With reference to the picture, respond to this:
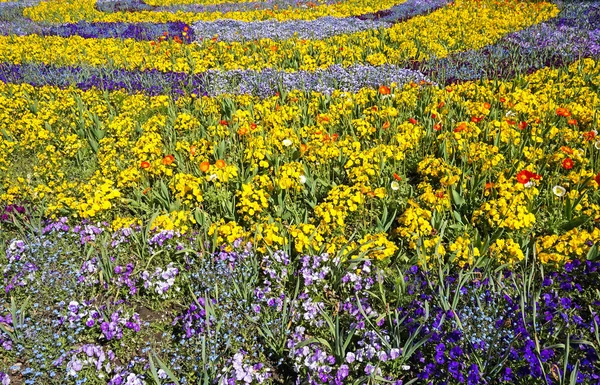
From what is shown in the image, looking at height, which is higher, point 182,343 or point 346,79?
point 346,79

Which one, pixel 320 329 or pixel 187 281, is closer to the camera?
pixel 320 329

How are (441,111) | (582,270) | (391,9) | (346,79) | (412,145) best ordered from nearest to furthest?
(582,270)
(412,145)
(441,111)
(346,79)
(391,9)

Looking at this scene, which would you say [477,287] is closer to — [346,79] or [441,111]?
[441,111]

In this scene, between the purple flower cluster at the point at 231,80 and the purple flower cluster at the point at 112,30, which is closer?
the purple flower cluster at the point at 231,80

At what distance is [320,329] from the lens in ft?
11.6

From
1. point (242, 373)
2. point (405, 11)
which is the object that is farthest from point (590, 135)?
point (405, 11)

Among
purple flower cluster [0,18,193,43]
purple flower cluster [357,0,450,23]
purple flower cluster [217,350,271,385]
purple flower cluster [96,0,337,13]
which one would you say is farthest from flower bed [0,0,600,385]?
purple flower cluster [96,0,337,13]

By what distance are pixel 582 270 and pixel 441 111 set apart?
3.14 m

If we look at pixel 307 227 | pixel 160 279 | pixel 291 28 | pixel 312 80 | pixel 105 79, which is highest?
pixel 291 28

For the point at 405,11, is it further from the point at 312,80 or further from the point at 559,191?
the point at 559,191

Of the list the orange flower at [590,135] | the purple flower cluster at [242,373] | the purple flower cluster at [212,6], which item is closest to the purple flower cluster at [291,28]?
the purple flower cluster at [212,6]

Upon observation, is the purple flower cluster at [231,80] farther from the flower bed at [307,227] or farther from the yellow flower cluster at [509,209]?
the yellow flower cluster at [509,209]

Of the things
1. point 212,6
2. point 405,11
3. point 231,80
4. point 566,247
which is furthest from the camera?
point 212,6

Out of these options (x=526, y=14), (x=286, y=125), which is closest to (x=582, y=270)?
(x=286, y=125)
